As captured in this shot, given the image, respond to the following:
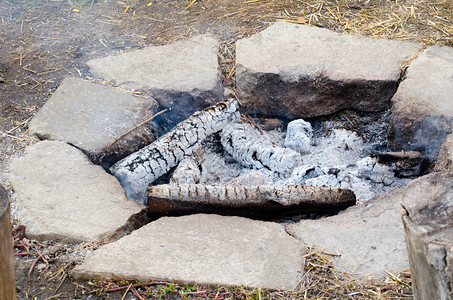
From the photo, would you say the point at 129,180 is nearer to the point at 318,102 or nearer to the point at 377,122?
the point at 318,102

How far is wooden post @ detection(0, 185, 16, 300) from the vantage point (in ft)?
4.65

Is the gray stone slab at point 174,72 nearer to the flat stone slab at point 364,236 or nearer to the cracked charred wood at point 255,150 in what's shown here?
the cracked charred wood at point 255,150

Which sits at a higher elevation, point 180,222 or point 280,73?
point 280,73

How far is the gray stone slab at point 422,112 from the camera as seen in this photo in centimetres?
306

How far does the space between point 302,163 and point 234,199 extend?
759 mm

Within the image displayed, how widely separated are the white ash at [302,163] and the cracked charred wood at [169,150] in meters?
0.11

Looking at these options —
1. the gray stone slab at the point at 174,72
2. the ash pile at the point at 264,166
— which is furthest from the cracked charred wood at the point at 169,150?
the gray stone slab at the point at 174,72

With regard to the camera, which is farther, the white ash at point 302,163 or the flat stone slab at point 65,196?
the white ash at point 302,163

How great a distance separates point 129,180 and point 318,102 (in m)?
1.57

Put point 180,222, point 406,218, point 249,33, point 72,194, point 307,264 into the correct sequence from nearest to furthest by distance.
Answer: point 406,218
point 307,264
point 180,222
point 72,194
point 249,33

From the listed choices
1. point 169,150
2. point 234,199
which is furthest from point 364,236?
point 169,150

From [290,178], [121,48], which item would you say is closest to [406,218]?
[290,178]

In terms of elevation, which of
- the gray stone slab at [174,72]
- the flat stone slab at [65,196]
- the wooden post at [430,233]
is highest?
the wooden post at [430,233]

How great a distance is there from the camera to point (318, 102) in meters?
3.60
